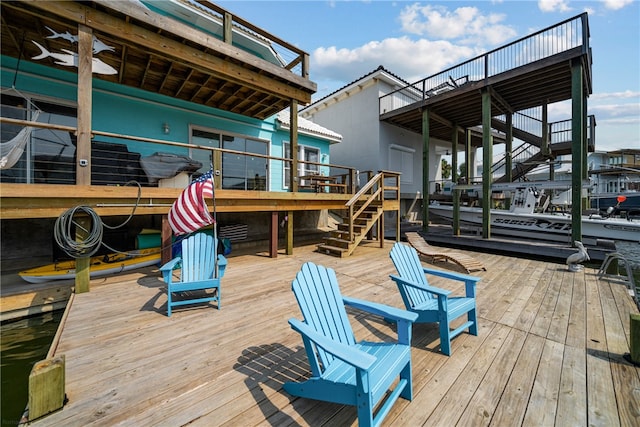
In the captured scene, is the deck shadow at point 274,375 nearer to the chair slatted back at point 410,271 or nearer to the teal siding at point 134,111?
the chair slatted back at point 410,271

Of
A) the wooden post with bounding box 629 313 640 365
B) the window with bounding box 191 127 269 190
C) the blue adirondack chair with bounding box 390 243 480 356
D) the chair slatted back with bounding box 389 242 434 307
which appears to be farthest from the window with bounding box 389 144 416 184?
the wooden post with bounding box 629 313 640 365

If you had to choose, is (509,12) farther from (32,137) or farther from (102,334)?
(32,137)

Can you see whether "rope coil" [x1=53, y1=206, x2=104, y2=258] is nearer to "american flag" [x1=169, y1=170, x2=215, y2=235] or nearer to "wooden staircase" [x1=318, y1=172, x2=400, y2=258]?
"american flag" [x1=169, y1=170, x2=215, y2=235]

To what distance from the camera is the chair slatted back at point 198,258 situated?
3.96 metres

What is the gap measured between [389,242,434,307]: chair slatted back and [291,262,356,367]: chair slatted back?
3.13 ft

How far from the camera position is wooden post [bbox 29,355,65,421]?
5.76 ft

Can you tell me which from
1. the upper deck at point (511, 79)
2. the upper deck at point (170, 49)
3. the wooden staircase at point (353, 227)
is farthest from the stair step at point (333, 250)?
the upper deck at point (511, 79)

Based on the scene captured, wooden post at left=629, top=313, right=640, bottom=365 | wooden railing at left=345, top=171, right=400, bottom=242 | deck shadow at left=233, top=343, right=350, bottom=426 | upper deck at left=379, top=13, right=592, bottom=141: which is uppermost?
upper deck at left=379, top=13, right=592, bottom=141

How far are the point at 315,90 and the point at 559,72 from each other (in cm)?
798

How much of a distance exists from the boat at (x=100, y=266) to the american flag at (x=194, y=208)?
1829 millimetres

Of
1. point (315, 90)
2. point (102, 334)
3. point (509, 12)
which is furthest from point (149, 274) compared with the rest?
point (509, 12)

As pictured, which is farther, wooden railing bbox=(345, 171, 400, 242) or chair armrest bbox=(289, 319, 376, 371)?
wooden railing bbox=(345, 171, 400, 242)

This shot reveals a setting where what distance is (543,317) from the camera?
11.7ft

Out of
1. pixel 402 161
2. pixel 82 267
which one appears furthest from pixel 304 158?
pixel 82 267
